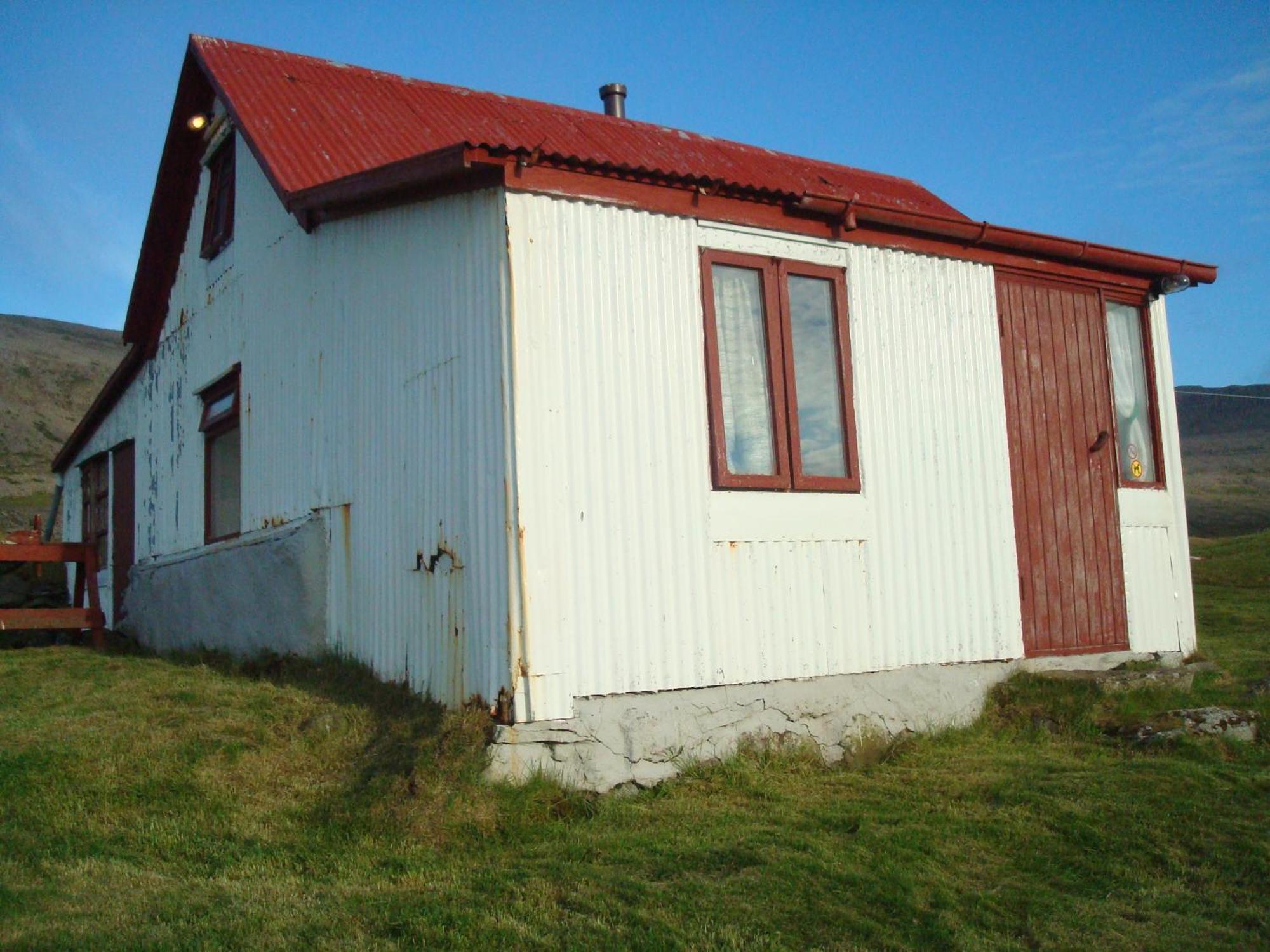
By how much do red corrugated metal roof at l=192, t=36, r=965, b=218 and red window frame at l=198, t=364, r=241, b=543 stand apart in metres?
2.43

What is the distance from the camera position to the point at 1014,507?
379 inches

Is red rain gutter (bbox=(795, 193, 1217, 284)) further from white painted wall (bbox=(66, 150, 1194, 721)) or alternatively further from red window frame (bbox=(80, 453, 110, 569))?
red window frame (bbox=(80, 453, 110, 569))

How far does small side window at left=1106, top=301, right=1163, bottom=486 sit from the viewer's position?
10.7m

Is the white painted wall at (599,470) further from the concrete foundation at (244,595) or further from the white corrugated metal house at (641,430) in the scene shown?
the concrete foundation at (244,595)

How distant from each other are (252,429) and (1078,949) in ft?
27.6

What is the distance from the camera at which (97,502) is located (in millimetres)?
17094

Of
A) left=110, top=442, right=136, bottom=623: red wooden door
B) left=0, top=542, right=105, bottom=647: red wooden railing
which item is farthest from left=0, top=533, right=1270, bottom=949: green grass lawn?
left=110, top=442, right=136, bottom=623: red wooden door

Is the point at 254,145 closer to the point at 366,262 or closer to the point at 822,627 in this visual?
the point at 366,262

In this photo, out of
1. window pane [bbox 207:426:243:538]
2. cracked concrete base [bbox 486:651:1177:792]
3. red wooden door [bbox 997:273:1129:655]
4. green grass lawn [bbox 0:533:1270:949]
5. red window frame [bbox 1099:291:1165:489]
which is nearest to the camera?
green grass lawn [bbox 0:533:1270:949]

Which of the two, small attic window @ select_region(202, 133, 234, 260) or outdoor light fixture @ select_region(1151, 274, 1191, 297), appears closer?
outdoor light fixture @ select_region(1151, 274, 1191, 297)

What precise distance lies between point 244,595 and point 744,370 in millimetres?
4949

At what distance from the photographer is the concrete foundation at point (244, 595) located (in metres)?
9.17

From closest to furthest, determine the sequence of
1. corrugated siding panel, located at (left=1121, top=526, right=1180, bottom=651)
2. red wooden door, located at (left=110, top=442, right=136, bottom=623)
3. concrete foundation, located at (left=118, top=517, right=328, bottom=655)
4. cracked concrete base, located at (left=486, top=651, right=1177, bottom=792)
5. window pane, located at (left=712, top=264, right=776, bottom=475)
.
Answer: cracked concrete base, located at (left=486, top=651, right=1177, bottom=792) → window pane, located at (left=712, top=264, right=776, bottom=475) → concrete foundation, located at (left=118, top=517, right=328, bottom=655) → corrugated siding panel, located at (left=1121, top=526, right=1180, bottom=651) → red wooden door, located at (left=110, top=442, right=136, bottom=623)

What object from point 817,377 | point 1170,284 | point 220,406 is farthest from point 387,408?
point 1170,284
